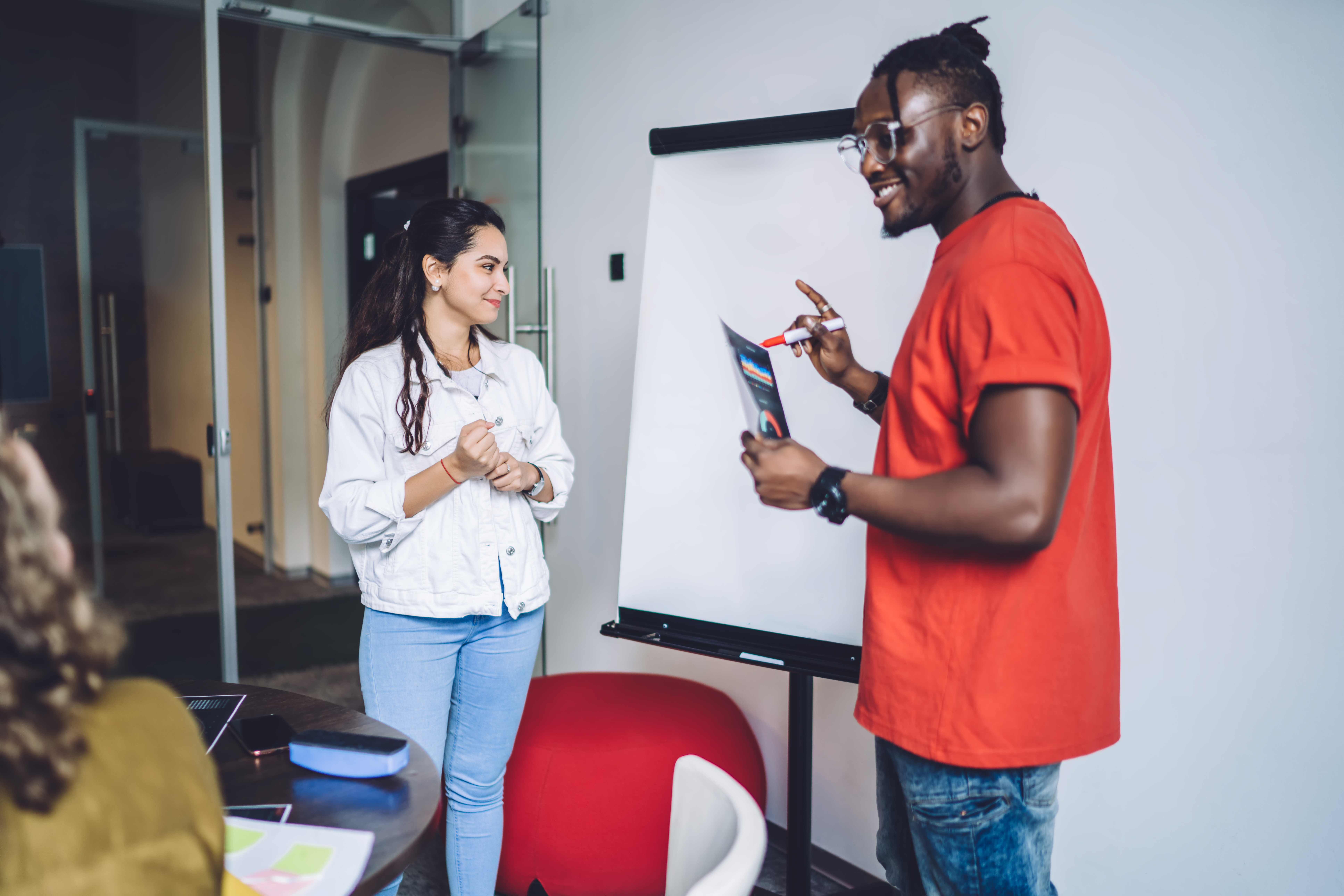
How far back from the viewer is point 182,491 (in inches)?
218

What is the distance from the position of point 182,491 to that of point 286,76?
2.55 metres

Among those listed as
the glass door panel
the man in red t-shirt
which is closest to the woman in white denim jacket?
the man in red t-shirt

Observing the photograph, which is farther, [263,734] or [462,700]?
[462,700]

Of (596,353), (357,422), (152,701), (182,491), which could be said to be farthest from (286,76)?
(152,701)

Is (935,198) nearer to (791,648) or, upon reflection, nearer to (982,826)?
(982,826)

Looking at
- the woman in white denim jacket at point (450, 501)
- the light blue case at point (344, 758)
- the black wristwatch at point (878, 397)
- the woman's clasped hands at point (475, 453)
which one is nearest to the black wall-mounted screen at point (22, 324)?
the woman in white denim jacket at point (450, 501)

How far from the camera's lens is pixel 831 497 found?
1052mm

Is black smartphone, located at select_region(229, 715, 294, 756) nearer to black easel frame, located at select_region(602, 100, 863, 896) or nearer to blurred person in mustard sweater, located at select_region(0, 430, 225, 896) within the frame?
blurred person in mustard sweater, located at select_region(0, 430, 225, 896)

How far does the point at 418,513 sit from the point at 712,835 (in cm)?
91

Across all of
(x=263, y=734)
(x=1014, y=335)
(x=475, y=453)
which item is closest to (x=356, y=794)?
(x=263, y=734)

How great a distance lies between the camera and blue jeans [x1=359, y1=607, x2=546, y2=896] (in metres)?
1.70

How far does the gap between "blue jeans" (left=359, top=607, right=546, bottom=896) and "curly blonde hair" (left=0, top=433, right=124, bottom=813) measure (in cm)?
103

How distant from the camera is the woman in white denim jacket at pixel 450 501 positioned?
1692 mm

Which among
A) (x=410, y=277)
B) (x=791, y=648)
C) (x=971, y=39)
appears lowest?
(x=791, y=648)
